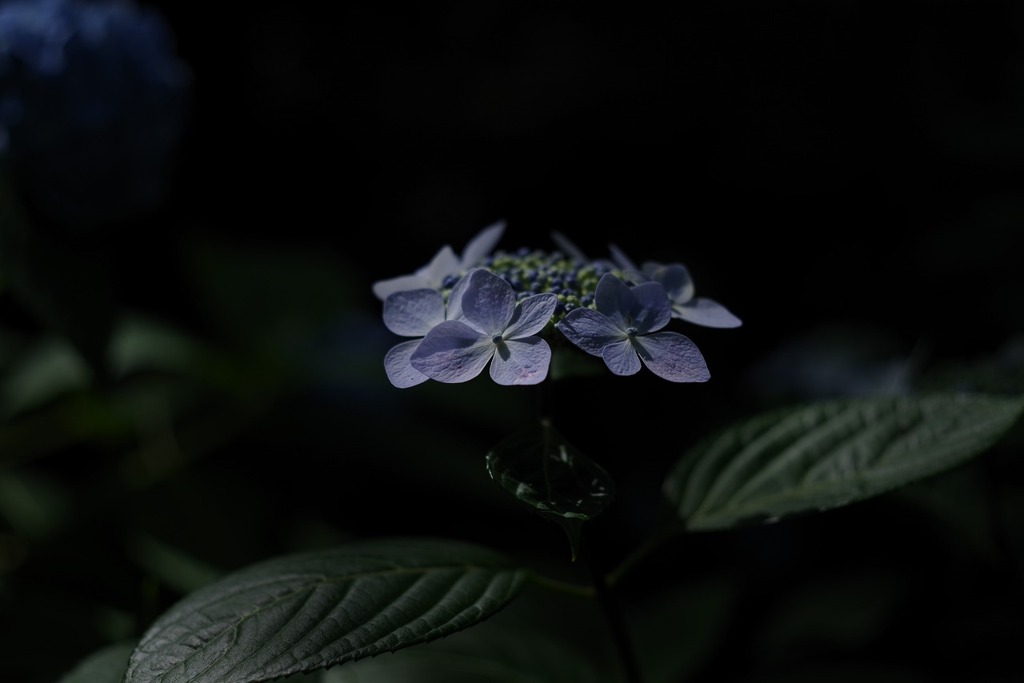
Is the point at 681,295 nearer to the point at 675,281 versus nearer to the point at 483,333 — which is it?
the point at 675,281

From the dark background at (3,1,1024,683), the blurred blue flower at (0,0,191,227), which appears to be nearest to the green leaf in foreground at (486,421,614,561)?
the dark background at (3,1,1024,683)

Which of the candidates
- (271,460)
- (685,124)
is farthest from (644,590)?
(685,124)

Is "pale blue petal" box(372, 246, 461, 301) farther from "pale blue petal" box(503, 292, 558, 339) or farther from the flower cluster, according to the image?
"pale blue petal" box(503, 292, 558, 339)

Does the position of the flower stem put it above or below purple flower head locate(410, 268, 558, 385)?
below

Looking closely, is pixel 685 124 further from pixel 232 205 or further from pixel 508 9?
pixel 232 205

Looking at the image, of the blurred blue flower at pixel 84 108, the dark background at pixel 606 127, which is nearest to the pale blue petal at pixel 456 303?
the blurred blue flower at pixel 84 108

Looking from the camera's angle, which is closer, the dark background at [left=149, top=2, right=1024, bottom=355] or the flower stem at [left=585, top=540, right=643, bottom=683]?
the flower stem at [left=585, top=540, right=643, bottom=683]
